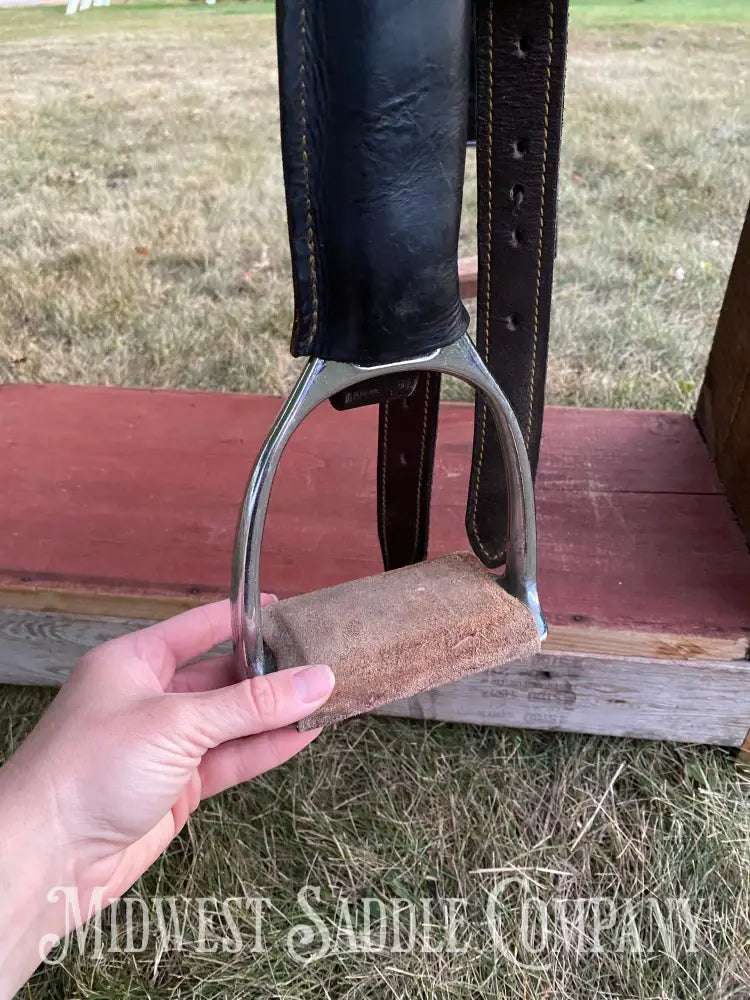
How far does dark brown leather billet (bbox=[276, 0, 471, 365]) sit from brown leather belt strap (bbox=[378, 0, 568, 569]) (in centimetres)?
10

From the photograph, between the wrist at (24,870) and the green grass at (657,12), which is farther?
the green grass at (657,12)

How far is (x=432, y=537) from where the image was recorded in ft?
2.66

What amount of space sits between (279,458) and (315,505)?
506 mm

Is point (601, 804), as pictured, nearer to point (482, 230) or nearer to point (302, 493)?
point (302, 493)

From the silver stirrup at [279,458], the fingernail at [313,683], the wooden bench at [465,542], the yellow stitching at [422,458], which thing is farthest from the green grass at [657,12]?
the fingernail at [313,683]

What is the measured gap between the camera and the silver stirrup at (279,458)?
13.6 inches

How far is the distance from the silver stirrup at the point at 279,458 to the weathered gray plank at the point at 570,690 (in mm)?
297

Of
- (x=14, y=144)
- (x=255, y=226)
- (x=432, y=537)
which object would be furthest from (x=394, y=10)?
(x=14, y=144)

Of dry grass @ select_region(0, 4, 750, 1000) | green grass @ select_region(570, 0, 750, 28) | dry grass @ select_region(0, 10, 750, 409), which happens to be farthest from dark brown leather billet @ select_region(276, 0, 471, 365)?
green grass @ select_region(570, 0, 750, 28)

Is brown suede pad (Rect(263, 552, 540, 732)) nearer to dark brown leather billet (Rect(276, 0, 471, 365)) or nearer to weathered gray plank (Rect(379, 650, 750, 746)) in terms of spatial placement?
dark brown leather billet (Rect(276, 0, 471, 365))

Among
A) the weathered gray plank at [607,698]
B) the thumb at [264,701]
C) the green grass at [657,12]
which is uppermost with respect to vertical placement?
the green grass at [657,12]

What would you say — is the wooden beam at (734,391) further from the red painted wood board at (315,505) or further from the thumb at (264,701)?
the thumb at (264,701)

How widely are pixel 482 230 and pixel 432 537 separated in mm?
412

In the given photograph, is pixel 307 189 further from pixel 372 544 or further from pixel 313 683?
pixel 372 544
